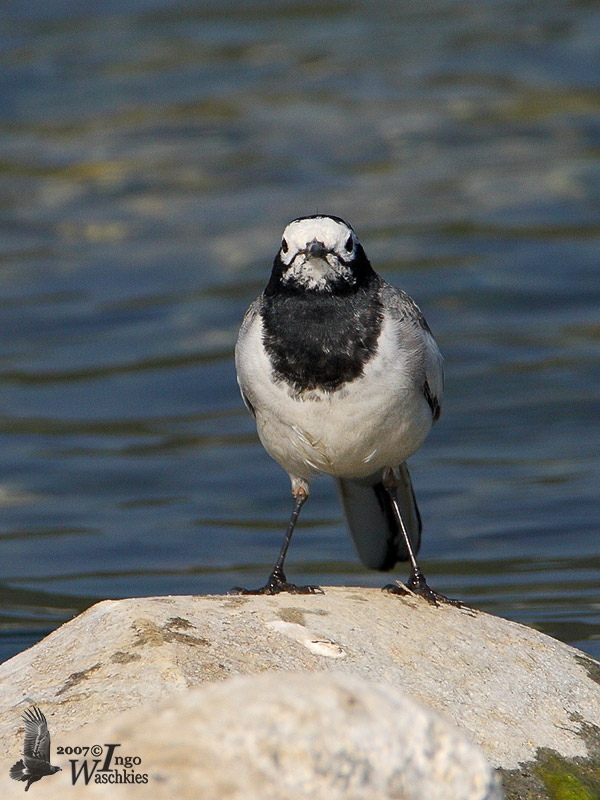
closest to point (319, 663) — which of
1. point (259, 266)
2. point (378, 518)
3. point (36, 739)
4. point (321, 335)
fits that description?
point (36, 739)

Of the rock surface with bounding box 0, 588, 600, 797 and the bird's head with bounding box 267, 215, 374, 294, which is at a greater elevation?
the bird's head with bounding box 267, 215, 374, 294

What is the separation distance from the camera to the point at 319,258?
744 centimetres

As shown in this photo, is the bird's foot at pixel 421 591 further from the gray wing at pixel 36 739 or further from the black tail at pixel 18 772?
the black tail at pixel 18 772

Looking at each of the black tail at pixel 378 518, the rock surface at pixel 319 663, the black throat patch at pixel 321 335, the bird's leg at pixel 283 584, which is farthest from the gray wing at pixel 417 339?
the rock surface at pixel 319 663

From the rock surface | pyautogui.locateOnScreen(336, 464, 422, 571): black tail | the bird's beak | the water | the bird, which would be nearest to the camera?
the bird

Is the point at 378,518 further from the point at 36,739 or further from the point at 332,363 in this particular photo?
the point at 36,739

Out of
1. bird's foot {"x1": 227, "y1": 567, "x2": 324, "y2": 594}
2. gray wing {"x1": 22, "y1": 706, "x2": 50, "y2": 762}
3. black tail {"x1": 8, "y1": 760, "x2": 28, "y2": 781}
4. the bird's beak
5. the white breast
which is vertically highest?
the bird's beak

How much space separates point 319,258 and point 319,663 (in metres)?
2.33

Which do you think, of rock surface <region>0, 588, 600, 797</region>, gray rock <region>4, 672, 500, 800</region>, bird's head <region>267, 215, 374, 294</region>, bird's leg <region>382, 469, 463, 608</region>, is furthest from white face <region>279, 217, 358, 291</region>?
gray rock <region>4, 672, 500, 800</region>

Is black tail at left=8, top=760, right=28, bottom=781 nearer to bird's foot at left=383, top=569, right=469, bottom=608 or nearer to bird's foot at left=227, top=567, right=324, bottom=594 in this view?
bird's foot at left=227, top=567, right=324, bottom=594

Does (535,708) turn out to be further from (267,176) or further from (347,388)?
(267,176)

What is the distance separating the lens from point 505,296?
1778 centimetres

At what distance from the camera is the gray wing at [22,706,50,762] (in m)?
4.39

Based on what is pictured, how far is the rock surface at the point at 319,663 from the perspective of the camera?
18.7 ft
